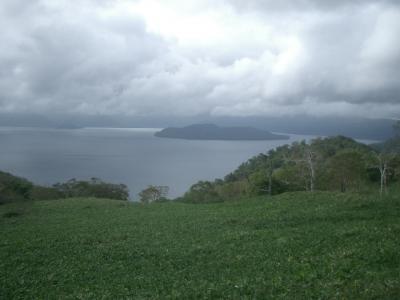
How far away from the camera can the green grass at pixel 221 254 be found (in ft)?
39.6

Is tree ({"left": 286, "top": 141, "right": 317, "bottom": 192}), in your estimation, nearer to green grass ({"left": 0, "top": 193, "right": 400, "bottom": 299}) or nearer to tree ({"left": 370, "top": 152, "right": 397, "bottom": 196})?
tree ({"left": 370, "top": 152, "right": 397, "bottom": 196})

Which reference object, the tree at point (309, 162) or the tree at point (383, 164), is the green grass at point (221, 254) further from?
the tree at point (309, 162)

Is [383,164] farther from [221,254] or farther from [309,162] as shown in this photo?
[221,254]

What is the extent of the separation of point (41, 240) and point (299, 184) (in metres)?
46.4

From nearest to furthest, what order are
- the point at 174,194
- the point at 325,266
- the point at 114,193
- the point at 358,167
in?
the point at 325,266, the point at 358,167, the point at 114,193, the point at 174,194

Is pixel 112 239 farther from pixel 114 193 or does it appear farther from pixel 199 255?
pixel 114 193

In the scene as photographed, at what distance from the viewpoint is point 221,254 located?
17.5 m

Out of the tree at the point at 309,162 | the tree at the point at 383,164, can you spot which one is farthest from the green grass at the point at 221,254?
the tree at the point at 309,162

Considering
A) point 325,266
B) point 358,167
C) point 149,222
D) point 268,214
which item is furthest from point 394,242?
point 358,167

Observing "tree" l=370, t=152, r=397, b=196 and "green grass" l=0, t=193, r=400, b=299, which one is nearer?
"green grass" l=0, t=193, r=400, b=299

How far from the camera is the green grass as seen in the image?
12.1m

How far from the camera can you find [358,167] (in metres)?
59.4

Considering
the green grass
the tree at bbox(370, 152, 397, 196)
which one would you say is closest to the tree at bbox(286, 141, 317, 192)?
the tree at bbox(370, 152, 397, 196)

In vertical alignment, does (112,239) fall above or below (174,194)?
above
